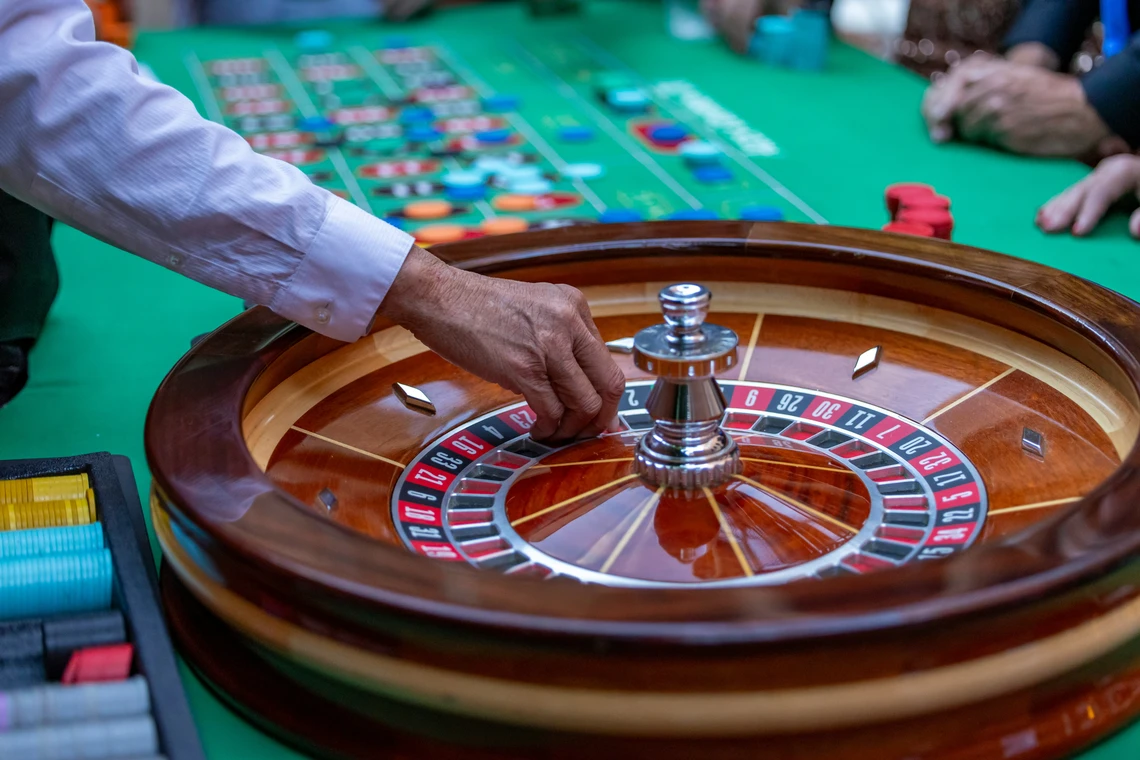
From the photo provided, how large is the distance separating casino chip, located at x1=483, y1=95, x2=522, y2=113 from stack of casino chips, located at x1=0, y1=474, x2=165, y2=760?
95.3 inches

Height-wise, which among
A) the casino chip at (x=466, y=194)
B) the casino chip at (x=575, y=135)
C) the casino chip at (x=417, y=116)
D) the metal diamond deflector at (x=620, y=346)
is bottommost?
the casino chip at (x=417, y=116)

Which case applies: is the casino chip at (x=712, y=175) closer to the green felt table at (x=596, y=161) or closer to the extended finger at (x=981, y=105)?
the green felt table at (x=596, y=161)

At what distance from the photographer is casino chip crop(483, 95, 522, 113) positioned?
3.63m

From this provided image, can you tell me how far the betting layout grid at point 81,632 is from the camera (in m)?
1.03

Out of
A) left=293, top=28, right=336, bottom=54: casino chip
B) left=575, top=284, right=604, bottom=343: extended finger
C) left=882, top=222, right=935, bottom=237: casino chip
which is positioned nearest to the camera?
left=575, top=284, right=604, bottom=343: extended finger

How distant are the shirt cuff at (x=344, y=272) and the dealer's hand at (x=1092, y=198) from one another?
1.58 meters

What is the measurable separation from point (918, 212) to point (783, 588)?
1575 millimetres

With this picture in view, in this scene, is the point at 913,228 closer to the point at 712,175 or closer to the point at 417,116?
the point at 712,175

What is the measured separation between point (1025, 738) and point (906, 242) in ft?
2.92

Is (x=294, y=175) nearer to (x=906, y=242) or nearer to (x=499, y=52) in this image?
(x=906, y=242)

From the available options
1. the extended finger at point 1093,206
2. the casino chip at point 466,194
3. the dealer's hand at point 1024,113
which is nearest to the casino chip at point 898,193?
the extended finger at point 1093,206

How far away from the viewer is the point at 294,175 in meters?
1.44

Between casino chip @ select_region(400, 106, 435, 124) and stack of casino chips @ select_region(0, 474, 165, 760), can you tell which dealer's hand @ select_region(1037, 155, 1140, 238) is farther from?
Result: stack of casino chips @ select_region(0, 474, 165, 760)

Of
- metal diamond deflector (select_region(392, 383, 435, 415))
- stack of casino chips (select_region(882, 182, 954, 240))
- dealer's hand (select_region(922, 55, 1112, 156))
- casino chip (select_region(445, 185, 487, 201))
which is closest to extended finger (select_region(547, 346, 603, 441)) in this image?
metal diamond deflector (select_region(392, 383, 435, 415))
